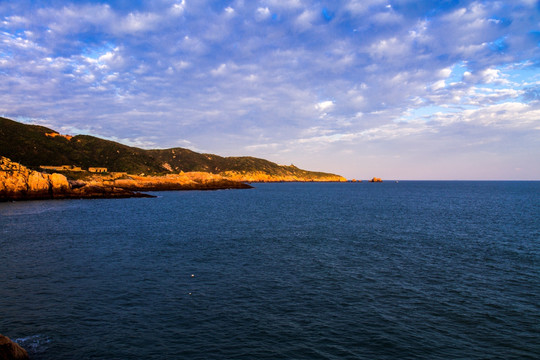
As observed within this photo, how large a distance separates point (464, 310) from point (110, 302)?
70.9 feet

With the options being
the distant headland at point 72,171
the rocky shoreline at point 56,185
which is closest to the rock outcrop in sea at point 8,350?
the rocky shoreline at point 56,185

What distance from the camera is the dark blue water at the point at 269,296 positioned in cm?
1452

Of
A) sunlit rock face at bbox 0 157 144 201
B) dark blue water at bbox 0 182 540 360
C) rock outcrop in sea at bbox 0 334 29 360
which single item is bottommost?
dark blue water at bbox 0 182 540 360

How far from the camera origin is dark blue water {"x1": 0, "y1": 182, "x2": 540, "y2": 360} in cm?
1452

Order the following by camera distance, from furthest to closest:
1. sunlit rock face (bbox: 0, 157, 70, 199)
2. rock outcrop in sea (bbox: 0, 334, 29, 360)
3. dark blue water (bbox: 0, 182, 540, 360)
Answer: sunlit rock face (bbox: 0, 157, 70, 199), dark blue water (bbox: 0, 182, 540, 360), rock outcrop in sea (bbox: 0, 334, 29, 360)

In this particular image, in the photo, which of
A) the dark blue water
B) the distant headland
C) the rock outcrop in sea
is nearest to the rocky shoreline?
the distant headland

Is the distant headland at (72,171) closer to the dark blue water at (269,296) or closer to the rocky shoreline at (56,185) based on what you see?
the rocky shoreline at (56,185)

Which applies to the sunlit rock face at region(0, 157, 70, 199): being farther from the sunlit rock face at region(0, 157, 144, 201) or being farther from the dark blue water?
the dark blue water

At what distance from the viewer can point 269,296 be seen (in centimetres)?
2019

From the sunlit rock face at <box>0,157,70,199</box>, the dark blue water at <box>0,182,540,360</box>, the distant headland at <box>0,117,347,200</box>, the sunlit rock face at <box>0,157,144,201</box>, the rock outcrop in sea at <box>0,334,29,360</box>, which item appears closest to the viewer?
the rock outcrop in sea at <box>0,334,29,360</box>

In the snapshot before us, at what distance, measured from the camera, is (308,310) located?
18203 mm

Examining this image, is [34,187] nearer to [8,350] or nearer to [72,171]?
[72,171]

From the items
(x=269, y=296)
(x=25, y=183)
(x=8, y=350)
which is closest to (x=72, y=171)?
(x=25, y=183)

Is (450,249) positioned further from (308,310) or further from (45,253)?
(45,253)
